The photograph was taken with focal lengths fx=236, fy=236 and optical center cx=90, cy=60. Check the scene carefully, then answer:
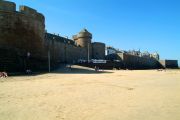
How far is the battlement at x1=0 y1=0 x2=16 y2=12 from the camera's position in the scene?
72.6ft

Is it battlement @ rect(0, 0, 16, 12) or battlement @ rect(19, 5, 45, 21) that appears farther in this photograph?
battlement @ rect(19, 5, 45, 21)

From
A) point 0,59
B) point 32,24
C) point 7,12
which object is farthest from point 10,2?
point 0,59

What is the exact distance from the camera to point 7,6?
22422 millimetres

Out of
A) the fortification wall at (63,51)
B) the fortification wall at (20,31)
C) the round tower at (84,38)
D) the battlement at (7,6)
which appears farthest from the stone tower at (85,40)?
the battlement at (7,6)

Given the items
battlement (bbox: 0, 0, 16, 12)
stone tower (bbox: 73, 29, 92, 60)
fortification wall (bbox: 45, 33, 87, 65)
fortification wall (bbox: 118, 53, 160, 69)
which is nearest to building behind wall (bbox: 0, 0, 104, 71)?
battlement (bbox: 0, 0, 16, 12)

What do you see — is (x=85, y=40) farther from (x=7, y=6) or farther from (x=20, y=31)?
(x=7, y=6)

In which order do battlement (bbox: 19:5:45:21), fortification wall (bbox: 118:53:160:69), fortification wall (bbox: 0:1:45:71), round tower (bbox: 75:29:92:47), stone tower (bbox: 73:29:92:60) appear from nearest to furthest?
fortification wall (bbox: 0:1:45:71), battlement (bbox: 19:5:45:21), stone tower (bbox: 73:29:92:60), round tower (bbox: 75:29:92:47), fortification wall (bbox: 118:53:160:69)

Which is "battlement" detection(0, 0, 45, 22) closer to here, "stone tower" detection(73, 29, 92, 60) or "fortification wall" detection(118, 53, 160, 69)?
"stone tower" detection(73, 29, 92, 60)

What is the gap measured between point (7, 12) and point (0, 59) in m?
5.61

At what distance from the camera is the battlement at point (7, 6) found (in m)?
22.1

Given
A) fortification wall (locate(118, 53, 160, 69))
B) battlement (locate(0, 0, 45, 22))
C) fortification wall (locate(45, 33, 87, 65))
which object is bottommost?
fortification wall (locate(118, 53, 160, 69))

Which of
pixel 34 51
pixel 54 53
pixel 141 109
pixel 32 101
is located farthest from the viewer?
pixel 54 53

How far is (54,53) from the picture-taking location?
40250 mm

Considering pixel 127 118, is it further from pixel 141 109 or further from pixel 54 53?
pixel 54 53
